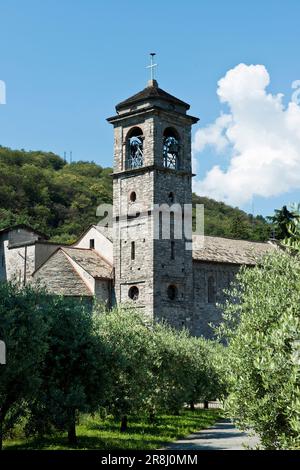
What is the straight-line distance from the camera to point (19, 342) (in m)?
16.0

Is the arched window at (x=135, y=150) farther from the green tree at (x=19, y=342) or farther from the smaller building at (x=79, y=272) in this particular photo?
the green tree at (x=19, y=342)

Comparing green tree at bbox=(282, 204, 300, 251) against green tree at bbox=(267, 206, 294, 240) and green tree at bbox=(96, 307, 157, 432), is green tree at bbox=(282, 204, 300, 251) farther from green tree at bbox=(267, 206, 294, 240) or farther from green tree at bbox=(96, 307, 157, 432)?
green tree at bbox=(267, 206, 294, 240)

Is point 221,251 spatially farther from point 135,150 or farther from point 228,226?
point 228,226

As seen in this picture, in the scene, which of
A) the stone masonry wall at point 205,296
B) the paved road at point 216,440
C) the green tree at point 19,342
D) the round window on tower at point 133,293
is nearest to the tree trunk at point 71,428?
the green tree at point 19,342

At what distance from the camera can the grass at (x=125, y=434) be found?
18.9m

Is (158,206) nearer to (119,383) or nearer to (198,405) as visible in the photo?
(198,405)

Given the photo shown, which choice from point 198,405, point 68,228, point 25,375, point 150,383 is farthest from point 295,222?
point 68,228

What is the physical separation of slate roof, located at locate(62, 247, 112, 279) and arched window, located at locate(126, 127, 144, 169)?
21.3 ft

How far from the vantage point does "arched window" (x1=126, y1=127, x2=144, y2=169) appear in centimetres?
4416

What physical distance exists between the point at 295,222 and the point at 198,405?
A: 108 ft

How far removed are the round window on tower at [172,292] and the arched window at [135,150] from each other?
27.1 feet

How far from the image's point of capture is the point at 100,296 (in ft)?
138

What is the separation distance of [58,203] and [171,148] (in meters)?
48.8

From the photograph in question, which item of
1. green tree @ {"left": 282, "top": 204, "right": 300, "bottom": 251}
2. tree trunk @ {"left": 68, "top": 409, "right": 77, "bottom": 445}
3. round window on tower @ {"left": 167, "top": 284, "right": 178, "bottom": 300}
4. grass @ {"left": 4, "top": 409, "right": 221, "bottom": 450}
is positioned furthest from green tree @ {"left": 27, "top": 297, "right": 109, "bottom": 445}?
round window on tower @ {"left": 167, "top": 284, "right": 178, "bottom": 300}
